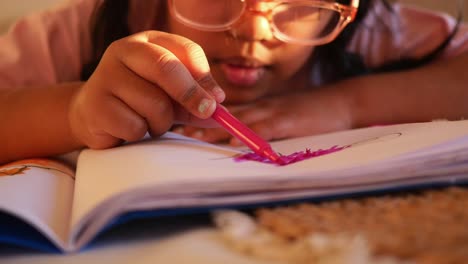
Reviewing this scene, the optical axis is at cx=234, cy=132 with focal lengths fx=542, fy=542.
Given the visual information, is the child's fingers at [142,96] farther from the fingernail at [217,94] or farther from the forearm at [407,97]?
the forearm at [407,97]

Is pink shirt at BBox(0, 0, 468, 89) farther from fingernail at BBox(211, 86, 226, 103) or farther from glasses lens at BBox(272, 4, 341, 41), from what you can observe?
fingernail at BBox(211, 86, 226, 103)

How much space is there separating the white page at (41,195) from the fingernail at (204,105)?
4.7 inches

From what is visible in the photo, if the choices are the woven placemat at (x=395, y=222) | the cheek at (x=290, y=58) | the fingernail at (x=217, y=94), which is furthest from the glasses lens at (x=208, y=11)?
the woven placemat at (x=395, y=222)

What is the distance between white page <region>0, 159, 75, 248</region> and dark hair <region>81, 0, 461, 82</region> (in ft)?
1.05

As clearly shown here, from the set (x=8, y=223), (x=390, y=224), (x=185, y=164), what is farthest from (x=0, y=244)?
(x=390, y=224)

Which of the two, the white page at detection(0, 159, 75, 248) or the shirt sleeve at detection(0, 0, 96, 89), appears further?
the shirt sleeve at detection(0, 0, 96, 89)

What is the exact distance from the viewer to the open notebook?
311 mm

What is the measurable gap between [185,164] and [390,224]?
142mm

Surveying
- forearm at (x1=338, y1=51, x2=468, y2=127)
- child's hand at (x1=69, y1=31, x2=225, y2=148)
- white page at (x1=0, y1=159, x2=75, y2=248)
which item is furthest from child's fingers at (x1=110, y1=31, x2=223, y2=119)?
forearm at (x1=338, y1=51, x2=468, y2=127)

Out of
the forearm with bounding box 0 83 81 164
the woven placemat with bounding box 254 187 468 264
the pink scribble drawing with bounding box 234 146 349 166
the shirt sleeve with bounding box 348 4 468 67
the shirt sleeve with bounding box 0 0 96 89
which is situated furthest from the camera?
the shirt sleeve with bounding box 348 4 468 67

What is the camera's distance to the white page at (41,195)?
1.03 feet

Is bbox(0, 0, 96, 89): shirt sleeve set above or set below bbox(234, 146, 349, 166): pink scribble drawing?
below

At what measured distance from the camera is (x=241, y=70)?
0.72 metres

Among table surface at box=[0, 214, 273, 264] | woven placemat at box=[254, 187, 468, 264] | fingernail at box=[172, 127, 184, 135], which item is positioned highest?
woven placemat at box=[254, 187, 468, 264]
